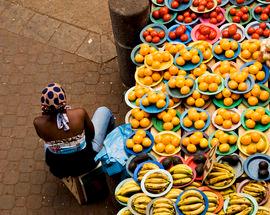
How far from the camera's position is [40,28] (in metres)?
7.46

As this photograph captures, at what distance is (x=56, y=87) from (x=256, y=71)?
2140mm

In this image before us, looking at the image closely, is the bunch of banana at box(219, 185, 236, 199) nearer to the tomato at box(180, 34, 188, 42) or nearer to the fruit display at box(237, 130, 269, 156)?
the fruit display at box(237, 130, 269, 156)

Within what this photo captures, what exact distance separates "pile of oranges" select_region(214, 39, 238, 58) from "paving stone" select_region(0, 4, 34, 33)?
12.6ft

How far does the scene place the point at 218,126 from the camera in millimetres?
4504

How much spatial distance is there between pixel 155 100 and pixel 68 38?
122 inches

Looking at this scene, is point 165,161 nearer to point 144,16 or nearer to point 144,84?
point 144,84

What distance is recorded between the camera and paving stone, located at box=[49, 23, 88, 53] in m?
7.20

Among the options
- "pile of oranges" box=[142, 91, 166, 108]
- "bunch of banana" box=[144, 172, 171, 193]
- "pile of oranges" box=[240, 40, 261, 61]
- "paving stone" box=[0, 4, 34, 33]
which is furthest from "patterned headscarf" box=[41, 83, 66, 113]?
"paving stone" box=[0, 4, 34, 33]

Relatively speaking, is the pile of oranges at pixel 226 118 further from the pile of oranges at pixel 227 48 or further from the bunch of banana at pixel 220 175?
the pile of oranges at pixel 227 48

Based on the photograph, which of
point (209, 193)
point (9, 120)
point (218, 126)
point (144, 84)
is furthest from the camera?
point (9, 120)

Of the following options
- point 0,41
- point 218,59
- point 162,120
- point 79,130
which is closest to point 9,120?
point 0,41

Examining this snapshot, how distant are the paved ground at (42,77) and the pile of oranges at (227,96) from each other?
197 cm

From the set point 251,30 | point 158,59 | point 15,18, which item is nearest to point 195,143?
point 158,59

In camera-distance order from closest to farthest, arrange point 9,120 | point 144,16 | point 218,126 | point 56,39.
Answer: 1. point 218,126
2. point 144,16
3. point 9,120
4. point 56,39
